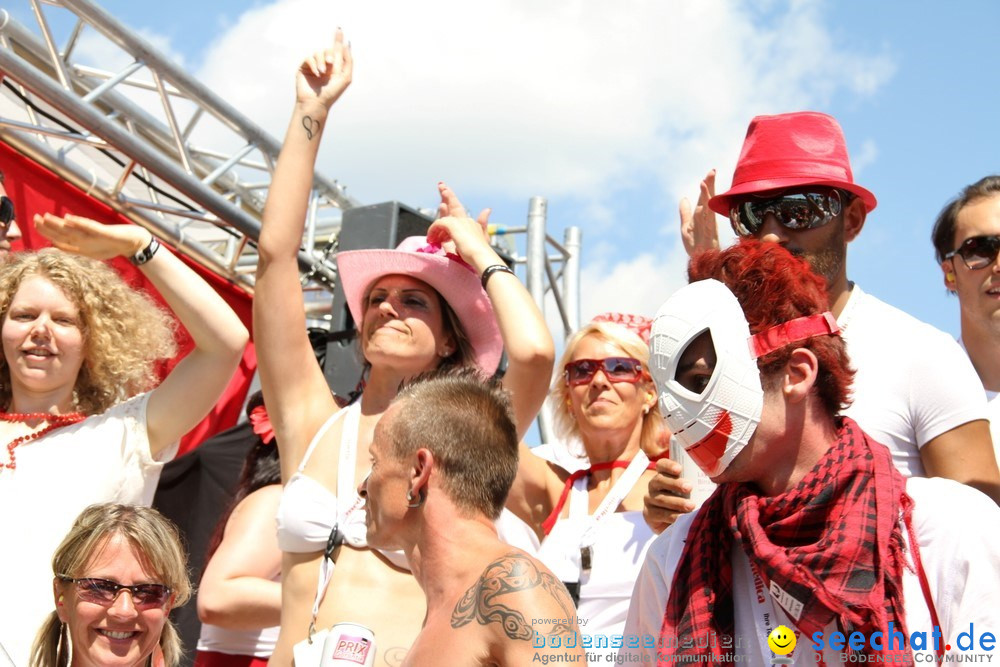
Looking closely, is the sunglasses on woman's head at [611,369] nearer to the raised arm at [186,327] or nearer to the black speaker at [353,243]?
the raised arm at [186,327]

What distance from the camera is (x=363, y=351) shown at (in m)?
3.07

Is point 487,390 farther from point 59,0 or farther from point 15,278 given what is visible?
point 59,0

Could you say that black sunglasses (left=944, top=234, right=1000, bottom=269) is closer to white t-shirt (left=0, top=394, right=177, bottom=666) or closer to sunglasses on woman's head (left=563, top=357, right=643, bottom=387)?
sunglasses on woman's head (left=563, top=357, right=643, bottom=387)

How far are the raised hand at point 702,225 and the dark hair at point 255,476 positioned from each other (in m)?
1.79

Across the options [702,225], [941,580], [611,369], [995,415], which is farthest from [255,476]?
[941,580]

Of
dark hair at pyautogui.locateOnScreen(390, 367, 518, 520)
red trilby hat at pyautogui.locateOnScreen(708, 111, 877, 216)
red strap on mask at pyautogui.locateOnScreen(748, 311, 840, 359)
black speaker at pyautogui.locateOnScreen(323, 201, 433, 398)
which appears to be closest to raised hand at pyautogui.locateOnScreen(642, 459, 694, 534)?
dark hair at pyautogui.locateOnScreen(390, 367, 518, 520)

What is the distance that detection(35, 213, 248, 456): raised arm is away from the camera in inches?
119

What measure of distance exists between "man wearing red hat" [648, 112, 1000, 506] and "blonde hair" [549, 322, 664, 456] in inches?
21.8

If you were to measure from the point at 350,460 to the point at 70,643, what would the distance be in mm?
788

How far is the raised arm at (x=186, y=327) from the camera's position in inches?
119

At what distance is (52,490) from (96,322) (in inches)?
21.2

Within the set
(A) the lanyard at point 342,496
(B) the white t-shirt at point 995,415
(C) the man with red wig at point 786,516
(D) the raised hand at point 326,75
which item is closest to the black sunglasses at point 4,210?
(D) the raised hand at point 326,75

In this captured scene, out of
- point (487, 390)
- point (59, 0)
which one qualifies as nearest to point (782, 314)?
point (487, 390)

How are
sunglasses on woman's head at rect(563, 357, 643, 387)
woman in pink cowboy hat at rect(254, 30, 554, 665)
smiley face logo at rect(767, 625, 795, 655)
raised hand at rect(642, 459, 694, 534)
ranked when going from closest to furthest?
smiley face logo at rect(767, 625, 795, 655)
raised hand at rect(642, 459, 694, 534)
woman in pink cowboy hat at rect(254, 30, 554, 665)
sunglasses on woman's head at rect(563, 357, 643, 387)
